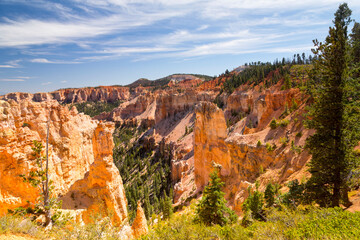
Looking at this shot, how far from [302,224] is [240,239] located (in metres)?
2.58

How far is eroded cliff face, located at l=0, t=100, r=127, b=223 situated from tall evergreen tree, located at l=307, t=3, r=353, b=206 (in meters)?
10.9

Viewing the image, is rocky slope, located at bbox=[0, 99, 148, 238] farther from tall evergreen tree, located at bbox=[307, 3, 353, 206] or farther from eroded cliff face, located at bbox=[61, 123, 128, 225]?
tall evergreen tree, located at bbox=[307, 3, 353, 206]

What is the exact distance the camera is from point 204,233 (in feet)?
31.2

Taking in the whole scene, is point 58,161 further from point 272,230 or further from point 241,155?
point 241,155

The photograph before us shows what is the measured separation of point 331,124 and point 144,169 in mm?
56897

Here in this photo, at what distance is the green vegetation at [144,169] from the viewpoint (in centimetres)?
4062

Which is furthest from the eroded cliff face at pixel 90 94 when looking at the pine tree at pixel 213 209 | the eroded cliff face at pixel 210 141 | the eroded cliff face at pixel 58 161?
the pine tree at pixel 213 209

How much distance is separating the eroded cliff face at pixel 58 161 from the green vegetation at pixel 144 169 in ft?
61.6

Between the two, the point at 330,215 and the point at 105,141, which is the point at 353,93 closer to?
the point at 330,215

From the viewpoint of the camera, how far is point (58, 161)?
16.2 meters

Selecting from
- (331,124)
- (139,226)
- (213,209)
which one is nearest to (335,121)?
(331,124)

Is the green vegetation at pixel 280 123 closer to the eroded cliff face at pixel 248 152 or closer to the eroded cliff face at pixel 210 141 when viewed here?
the eroded cliff face at pixel 248 152

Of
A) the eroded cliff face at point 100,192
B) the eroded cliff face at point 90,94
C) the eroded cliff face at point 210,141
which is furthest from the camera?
the eroded cliff face at point 90,94

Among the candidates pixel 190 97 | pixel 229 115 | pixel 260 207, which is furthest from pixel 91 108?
pixel 260 207
